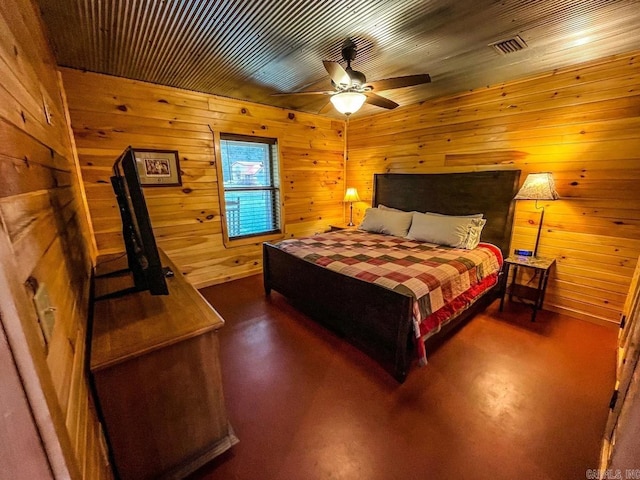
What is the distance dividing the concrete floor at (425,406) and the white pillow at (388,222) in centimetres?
133

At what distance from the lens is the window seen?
359cm

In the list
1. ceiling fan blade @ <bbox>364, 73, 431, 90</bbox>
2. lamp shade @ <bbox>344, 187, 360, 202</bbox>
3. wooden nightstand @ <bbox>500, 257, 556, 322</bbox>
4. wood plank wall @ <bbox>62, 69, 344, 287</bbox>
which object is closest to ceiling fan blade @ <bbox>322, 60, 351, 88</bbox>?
ceiling fan blade @ <bbox>364, 73, 431, 90</bbox>

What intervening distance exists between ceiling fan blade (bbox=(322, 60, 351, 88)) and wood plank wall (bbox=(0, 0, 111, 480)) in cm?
152

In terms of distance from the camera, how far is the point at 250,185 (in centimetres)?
381

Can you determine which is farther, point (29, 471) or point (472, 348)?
point (472, 348)

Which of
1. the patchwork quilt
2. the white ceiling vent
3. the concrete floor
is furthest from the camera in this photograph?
the white ceiling vent

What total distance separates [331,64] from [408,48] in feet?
2.52

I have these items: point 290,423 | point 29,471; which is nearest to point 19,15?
point 29,471

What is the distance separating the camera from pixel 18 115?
0.86 m

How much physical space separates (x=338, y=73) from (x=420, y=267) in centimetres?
162

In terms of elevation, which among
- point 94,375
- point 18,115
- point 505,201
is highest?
point 18,115

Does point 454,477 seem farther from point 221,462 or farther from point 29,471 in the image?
point 29,471

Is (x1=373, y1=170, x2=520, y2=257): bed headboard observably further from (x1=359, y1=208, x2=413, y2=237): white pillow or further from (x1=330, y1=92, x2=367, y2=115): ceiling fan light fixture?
(x1=330, y1=92, x2=367, y2=115): ceiling fan light fixture

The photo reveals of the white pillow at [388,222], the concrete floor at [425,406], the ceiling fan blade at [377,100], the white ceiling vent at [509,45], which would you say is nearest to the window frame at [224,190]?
the white pillow at [388,222]
